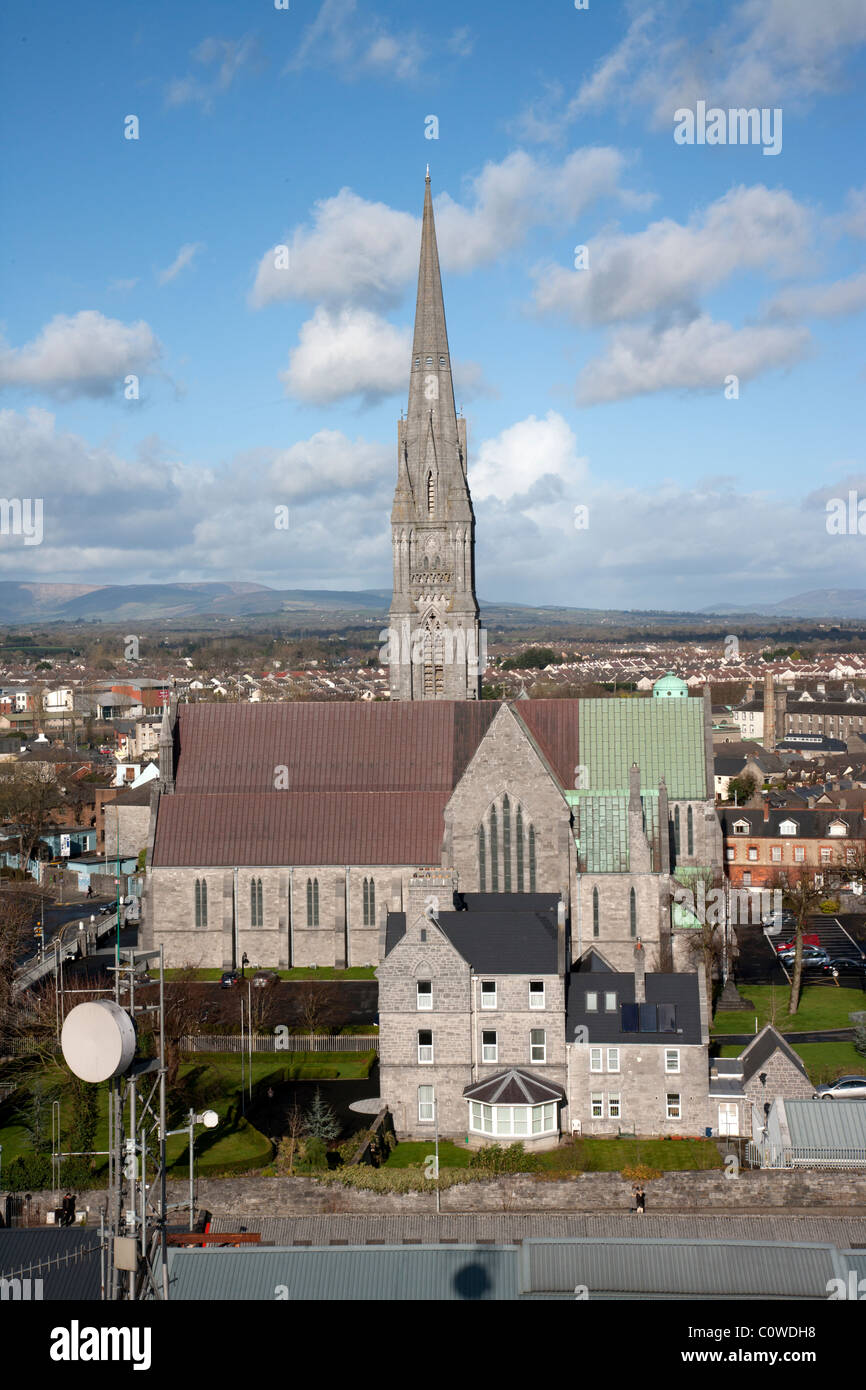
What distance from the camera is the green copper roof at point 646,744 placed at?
2623 inches

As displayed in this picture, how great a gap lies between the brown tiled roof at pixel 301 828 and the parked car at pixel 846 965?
19496mm

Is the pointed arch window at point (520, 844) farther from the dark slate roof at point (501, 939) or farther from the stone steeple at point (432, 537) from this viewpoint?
the stone steeple at point (432, 537)

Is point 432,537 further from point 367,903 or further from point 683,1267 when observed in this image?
point 683,1267

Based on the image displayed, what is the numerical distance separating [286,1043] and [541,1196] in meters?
19.5

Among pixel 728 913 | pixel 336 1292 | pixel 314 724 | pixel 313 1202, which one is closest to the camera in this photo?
pixel 336 1292

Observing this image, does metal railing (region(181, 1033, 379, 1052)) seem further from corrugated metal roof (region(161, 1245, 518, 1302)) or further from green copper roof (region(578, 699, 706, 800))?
corrugated metal roof (region(161, 1245, 518, 1302))

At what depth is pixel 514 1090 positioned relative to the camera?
4247 cm

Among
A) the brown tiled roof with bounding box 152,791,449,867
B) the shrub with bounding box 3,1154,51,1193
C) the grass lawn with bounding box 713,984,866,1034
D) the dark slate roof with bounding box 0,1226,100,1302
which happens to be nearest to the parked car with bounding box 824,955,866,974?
the grass lawn with bounding box 713,984,866,1034

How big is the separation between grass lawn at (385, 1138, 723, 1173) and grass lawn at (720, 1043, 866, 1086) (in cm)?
719

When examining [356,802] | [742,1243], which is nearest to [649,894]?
[356,802]

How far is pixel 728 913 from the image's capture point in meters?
66.3

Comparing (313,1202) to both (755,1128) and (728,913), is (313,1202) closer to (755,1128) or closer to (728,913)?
(755,1128)

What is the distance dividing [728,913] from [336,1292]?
45522 mm

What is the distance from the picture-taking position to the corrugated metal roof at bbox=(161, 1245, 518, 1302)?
23.2 m
